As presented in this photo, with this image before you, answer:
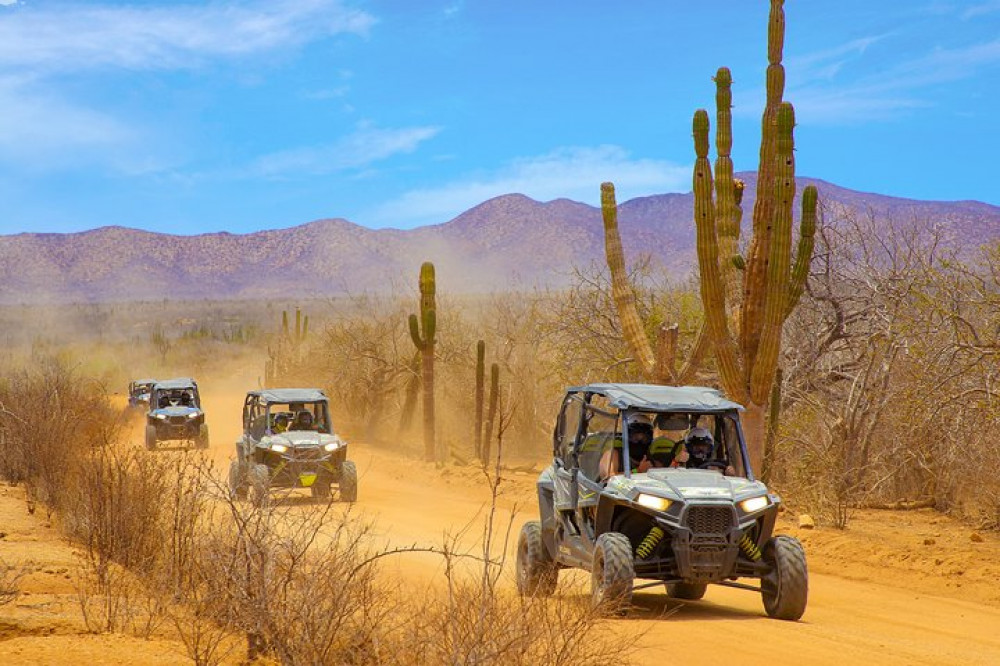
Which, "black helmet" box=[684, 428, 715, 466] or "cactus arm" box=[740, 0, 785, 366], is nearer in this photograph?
"black helmet" box=[684, 428, 715, 466]

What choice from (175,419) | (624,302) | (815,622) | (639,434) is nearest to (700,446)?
(639,434)

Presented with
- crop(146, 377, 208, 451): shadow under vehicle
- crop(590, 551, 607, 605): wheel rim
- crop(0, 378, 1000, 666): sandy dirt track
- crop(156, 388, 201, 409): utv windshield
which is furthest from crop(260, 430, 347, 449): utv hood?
crop(156, 388, 201, 409): utv windshield

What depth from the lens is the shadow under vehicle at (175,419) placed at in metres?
31.5

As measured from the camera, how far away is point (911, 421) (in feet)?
58.0

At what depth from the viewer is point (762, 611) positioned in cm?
1130

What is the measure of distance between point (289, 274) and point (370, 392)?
111 meters

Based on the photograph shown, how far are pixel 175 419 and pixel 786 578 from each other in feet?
80.8

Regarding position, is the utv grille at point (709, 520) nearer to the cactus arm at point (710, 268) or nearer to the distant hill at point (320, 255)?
the cactus arm at point (710, 268)

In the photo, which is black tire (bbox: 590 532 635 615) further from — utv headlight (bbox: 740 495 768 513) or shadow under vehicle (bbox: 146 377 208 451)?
shadow under vehicle (bbox: 146 377 208 451)

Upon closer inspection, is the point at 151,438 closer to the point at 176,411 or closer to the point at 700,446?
the point at 176,411

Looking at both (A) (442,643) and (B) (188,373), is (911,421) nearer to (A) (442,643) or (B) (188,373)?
(A) (442,643)

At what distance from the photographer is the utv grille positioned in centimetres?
1001

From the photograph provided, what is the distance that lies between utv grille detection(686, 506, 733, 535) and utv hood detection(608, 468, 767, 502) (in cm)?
9

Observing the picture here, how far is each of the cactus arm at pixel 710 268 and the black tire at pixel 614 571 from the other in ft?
27.0
